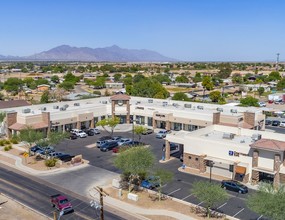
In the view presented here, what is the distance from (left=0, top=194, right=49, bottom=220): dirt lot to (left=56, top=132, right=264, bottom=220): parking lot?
53.0 ft

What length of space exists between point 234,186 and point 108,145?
86.3ft

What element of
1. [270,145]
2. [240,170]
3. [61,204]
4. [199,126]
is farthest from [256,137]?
[61,204]

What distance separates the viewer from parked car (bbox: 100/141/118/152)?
60875 millimetres

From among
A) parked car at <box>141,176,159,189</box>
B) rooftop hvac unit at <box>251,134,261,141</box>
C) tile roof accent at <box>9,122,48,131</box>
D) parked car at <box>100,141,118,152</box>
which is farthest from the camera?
tile roof accent at <box>9,122,48,131</box>

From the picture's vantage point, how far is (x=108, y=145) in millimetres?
Answer: 61656

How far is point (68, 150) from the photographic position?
201 feet

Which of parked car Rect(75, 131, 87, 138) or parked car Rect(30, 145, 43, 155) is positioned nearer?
parked car Rect(30, 145, 43, 155)

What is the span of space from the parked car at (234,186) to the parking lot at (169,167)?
634 mm

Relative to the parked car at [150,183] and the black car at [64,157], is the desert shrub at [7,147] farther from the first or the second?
the parked car at [150,183]

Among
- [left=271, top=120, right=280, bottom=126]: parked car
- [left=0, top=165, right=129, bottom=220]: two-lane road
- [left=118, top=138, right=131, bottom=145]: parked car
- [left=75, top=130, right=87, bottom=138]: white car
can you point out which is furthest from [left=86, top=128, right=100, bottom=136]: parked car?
[left=271, top=120, right=280, bottom=126]: parked car

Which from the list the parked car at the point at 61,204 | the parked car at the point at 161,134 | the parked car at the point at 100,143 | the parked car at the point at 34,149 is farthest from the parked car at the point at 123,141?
the parked car at the point at 61,204

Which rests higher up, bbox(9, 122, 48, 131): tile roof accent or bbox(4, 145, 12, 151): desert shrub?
bbox(9, 122, 48, 131): tile roof accent

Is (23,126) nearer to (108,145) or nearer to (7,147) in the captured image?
(7,147)

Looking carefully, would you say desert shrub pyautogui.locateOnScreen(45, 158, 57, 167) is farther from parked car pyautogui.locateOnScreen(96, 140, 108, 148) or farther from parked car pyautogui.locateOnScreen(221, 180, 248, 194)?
parked car pyautogui.locateOnScreen(221, 180, 248, 194)
